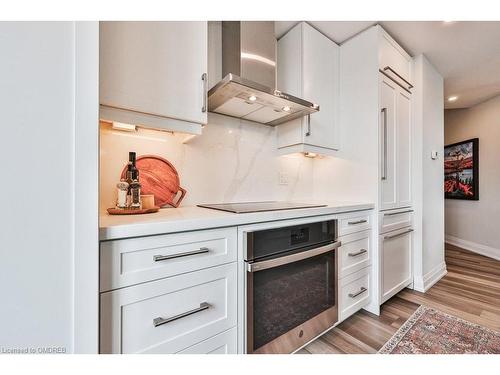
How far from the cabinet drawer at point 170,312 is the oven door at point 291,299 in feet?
0.45

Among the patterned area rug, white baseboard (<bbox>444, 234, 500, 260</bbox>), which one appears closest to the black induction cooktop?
the patterned area rug

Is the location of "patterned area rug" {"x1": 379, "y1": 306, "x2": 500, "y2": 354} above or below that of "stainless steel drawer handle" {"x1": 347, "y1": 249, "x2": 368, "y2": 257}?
below

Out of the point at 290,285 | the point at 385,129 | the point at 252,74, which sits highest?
the point at 252,74

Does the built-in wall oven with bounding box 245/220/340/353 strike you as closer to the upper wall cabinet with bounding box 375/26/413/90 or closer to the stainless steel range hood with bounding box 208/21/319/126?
the stainless steel range hood with bounding box 208/21/319/126

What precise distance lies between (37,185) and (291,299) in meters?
1.22

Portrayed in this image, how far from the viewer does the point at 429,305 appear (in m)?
1.95

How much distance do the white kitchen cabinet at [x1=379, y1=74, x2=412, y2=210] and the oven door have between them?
2.73ft

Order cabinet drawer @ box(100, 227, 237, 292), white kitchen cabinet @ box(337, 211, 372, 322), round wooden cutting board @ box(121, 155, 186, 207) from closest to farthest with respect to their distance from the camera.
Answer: cabinet drawer @ box(100, 227, 237, 292)
round wooden cutting board @ box(121, 155, 186, 207)
white kitchen cabinet @ box(337, 211, 372, 322)

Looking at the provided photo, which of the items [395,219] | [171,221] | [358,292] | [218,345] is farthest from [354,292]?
[171,221]

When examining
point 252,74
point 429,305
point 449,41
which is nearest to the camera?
point 252,74

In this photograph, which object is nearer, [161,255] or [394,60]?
[161,255]

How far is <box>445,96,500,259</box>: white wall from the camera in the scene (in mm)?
3320

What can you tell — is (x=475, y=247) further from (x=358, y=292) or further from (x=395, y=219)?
(x=358, y=292)

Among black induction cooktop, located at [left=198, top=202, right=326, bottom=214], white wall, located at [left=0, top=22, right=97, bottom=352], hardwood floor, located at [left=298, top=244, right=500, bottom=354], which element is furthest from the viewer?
hardwood floor, located at [left=298, top=244, right=500, bottom=354]
